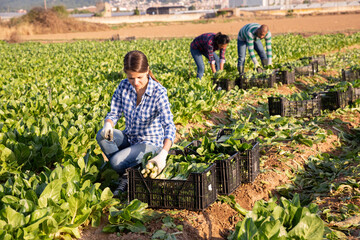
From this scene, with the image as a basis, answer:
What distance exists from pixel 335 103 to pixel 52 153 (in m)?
5.43

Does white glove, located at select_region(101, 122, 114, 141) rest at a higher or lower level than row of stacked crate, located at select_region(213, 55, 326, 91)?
higher

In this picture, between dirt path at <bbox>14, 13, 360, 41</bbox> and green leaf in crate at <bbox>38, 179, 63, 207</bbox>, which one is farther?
dirt path at <bbox>14, 13, 360, 41</bbox>

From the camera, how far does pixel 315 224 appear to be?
3.01 meters

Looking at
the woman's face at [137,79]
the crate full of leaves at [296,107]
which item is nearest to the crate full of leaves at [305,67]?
the crate full of leaves at [296,107]

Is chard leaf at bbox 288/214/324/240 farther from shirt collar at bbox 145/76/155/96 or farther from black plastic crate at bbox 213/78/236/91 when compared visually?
black plastic crate at bbox 213/78/236/91

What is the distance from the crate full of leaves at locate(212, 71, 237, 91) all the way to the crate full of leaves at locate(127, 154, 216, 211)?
6.16m

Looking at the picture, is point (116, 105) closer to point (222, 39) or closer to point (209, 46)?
point (222, 39)

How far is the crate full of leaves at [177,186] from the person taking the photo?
3.90 m

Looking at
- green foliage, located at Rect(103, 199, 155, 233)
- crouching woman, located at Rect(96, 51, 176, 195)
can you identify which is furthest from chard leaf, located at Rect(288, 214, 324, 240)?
crouching woman, located at Rect(96, 51, 176, 195)

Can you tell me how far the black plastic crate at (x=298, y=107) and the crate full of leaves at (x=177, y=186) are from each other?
13.2ft

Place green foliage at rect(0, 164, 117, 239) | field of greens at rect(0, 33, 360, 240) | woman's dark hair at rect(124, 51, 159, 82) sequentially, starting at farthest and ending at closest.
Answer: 1. woman's dark hair at rect(124, 51, 159, 82)
2. field of greens at rect(0, 33, 360, 240)
3. green foliage at rect(0, 164, 117, 239)

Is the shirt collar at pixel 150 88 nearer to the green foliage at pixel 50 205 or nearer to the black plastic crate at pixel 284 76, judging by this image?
the green foliage at pixel 50 205

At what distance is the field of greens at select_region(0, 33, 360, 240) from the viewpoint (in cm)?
327

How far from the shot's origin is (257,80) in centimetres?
1045
